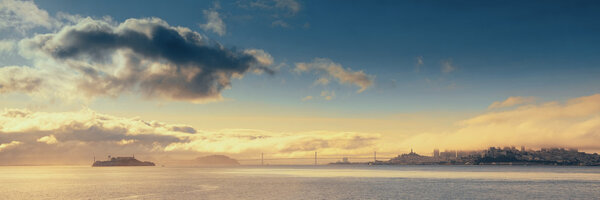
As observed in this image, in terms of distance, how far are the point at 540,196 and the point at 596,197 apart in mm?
11444

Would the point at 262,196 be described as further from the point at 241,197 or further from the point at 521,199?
the point at 521,199

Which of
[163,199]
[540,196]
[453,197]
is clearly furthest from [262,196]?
[540,196]

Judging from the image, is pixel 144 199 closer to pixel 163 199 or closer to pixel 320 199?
pixel 163 199

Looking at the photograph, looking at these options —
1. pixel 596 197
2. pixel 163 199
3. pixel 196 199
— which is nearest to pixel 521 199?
pixel 596 197

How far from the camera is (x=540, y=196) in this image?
10638 cm

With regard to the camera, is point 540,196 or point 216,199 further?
point 540,196

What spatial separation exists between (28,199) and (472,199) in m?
101

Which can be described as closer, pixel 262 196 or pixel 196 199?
pixel 196 199

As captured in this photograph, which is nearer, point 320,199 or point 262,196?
point 320,199

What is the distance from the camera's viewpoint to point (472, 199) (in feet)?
324

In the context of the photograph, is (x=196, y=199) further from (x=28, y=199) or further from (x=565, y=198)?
(x=565, y=198)

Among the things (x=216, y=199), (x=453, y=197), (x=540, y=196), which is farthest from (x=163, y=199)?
(x=540, y=196)

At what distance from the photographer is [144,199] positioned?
100 m

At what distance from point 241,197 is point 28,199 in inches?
1942
